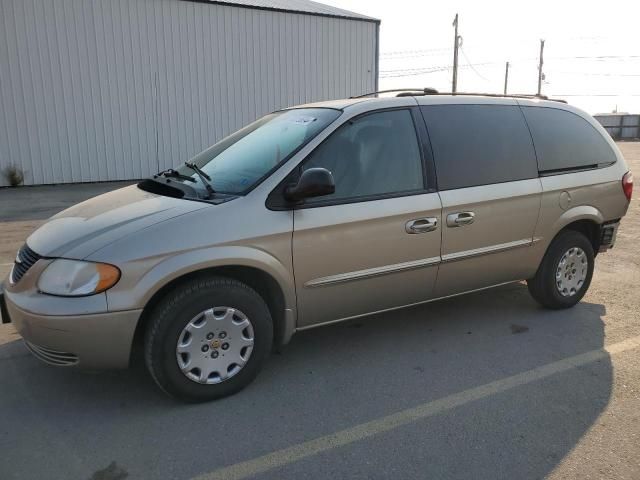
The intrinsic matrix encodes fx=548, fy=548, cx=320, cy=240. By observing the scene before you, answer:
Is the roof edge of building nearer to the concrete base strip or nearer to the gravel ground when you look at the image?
the gravel ground

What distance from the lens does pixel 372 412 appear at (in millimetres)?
3137

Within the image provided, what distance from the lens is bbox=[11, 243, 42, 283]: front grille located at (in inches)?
123

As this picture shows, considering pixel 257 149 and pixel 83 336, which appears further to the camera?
pixel 257 149

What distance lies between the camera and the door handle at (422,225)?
3.71m

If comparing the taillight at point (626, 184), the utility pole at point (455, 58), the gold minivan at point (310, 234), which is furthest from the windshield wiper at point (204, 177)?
the utility pole at point (455, 58)

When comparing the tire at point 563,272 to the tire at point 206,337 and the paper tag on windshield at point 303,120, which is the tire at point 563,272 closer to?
the paper tag on windshield at point 303,120

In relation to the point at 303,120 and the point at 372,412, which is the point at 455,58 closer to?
the point at 303,120

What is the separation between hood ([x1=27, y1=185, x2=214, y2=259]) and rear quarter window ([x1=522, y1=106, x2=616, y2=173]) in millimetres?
2821

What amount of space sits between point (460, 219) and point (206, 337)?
196 cm

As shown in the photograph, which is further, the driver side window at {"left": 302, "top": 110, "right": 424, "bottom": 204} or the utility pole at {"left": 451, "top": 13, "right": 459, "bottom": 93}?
the utility pole at {"left": 451, "top": 13, "right": 459, "bottom": 93}

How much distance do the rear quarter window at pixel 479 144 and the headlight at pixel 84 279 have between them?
2260 mm

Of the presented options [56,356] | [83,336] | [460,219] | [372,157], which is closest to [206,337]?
[83,336]

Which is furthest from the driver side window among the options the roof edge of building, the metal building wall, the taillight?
the roof edge of building

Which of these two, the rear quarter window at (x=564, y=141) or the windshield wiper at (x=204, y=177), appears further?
the rear quarter window at (x=564, y=141)
